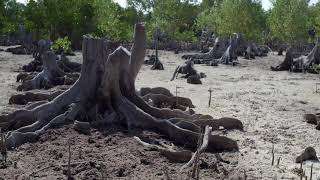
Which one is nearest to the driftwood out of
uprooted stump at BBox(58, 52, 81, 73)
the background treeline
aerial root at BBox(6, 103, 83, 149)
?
the background treeline

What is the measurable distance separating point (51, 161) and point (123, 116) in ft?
7.69

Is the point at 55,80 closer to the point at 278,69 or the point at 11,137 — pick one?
the point at 11,137

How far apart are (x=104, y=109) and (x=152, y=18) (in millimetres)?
51681

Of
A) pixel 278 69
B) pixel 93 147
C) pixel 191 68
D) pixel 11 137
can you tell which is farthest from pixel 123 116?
pixel 278 69

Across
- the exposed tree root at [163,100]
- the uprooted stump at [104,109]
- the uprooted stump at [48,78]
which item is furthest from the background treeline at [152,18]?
the uprooted stump at [104,109]

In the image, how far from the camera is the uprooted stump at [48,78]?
1577cm

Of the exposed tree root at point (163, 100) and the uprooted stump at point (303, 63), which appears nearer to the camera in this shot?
the exposed tree root at point (163, 100)

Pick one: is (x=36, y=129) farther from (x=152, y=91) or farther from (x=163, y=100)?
(x=152, y=91)

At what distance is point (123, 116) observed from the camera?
31.2ft

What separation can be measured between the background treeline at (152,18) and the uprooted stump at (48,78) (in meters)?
13.0

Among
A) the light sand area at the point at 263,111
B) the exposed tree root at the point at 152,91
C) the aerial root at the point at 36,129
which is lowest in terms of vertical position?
the light sand area at the point at 263,111

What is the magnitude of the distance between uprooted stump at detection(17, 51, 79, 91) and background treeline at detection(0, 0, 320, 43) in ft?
42.7

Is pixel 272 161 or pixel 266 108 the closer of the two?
pixel 272 161

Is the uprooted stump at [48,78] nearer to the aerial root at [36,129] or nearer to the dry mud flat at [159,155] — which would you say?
the dry mud flat at [159,155]
